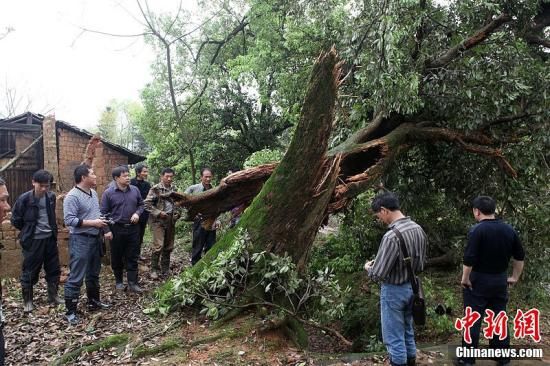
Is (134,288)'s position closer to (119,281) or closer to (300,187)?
(119,281)

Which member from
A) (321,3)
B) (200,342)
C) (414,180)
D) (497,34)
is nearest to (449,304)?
(414,180)

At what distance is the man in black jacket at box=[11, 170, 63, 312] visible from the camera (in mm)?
5992

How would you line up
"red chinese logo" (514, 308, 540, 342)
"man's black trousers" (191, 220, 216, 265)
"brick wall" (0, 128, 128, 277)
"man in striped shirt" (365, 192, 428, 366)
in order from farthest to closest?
"brick wall" (0, 128, 128, 277)
"man's black trousers" (191, 220, 216, 265)
"red chinese logo" (514, 308, 540, 342)
"man in striped shirt" (365, 192, 428, 366)

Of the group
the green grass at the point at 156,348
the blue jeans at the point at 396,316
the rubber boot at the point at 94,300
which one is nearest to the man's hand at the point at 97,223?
the rubber boot at the point at 94,300

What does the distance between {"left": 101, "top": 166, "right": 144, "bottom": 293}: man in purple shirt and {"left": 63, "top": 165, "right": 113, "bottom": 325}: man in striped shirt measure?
1.94ft

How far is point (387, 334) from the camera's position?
390 centimetres

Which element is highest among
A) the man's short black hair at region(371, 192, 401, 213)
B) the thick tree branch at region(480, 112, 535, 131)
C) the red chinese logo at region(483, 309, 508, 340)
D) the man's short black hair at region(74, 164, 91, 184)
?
the thick tree branch at region(480, 112, 535, 131)

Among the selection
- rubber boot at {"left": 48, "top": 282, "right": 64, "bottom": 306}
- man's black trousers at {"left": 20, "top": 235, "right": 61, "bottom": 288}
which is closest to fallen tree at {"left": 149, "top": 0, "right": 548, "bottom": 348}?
man's black trousers at {"left": 20, "top": 235, "right": 61, "bottom": 288}

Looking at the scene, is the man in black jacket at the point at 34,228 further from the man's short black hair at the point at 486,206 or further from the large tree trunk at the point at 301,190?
the man's short black hair at the point at 486,206

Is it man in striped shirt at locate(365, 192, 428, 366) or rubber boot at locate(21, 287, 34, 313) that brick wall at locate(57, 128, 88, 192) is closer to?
rubber boot at locate(21, 287, 34, 313)

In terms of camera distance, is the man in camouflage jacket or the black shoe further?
the man in camouflage jacket

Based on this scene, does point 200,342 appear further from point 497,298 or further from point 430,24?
point 430,24

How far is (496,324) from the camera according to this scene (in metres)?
4.30

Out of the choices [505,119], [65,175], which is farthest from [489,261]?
[65,175]
